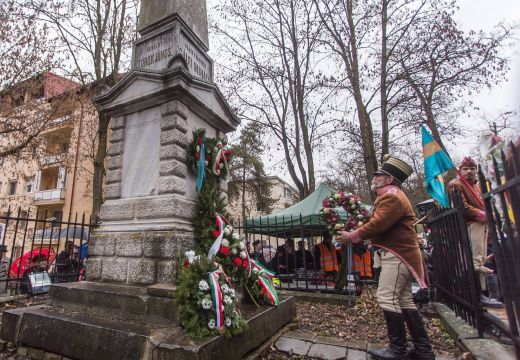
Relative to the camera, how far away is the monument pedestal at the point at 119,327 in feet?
8.96

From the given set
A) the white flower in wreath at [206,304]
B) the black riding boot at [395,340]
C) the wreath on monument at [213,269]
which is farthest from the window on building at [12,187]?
the black riding boot at [395,340]

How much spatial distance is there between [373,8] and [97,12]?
453 inches

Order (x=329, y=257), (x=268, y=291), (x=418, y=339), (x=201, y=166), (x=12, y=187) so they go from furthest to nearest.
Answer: (x=12, y=187), (x=329, y=257), (x=201, y=166), (x=268, y=291), (x=418, y=339)

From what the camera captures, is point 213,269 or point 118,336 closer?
point 118,336

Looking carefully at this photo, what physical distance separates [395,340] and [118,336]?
280cm

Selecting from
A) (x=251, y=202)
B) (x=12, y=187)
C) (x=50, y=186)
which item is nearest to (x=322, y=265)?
(x=251, y=202)

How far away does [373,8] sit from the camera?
12508 millimetres

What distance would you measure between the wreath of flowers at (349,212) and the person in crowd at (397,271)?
3457 millimetres

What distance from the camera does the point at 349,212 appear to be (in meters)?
7.14

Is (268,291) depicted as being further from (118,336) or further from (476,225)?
(476,225)

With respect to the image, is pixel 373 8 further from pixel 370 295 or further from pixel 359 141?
pixel 370 295

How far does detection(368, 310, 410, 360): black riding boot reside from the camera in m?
3.08

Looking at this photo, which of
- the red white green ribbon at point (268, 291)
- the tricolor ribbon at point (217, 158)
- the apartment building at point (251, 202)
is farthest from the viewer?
the apartment building at point (251, 202)

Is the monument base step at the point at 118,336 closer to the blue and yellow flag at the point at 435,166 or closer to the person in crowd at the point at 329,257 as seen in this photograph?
the blue and yellow flag at the point at 435,166
